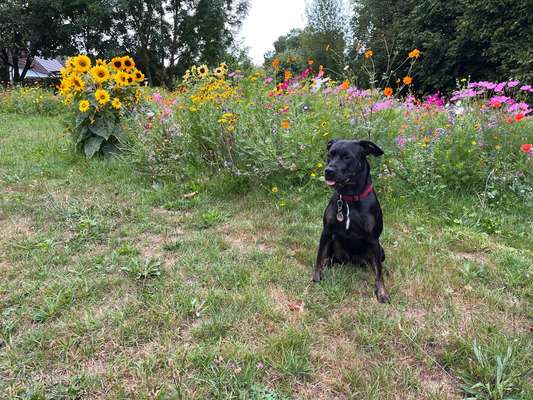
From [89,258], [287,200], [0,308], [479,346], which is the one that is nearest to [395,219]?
[287,200]

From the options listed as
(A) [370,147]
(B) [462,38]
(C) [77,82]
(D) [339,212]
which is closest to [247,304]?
(D) [339,212]

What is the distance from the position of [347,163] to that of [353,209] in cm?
35

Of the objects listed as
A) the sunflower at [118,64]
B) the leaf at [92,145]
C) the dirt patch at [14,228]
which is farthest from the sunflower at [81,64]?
the dirt patch at [14,228]

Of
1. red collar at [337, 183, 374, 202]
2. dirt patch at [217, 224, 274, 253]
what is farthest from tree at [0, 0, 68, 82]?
red collar at [337, 183, 374, 202]

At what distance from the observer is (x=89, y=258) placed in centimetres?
304

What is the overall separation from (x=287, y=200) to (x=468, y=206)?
2045 millimetres

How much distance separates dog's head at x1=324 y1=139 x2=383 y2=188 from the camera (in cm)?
260

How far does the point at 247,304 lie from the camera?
2.47 m

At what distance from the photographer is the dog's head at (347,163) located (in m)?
2.60

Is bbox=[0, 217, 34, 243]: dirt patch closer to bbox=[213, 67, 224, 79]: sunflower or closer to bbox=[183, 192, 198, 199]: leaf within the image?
bbox=[183, 192, 198, 199]: leaf

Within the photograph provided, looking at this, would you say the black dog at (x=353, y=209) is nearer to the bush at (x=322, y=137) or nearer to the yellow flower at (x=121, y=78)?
the bush at (x=322, y=137)

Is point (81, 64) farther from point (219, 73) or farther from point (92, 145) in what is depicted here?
point (219, 73)

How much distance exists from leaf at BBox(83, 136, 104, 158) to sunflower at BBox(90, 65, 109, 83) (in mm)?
873

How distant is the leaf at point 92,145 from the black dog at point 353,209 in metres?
4.23
